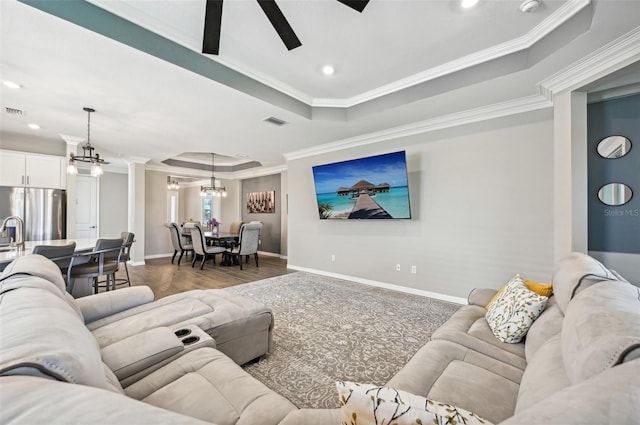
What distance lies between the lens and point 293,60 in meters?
2.82

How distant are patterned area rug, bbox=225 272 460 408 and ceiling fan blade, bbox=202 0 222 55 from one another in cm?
259

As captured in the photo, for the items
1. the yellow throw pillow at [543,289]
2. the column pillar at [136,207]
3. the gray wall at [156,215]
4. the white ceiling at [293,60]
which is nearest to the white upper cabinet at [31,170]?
the white ceiling at [293,60]

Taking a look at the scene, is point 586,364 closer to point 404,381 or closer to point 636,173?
point 404,381

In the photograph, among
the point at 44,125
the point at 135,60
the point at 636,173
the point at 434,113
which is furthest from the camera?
the point at 44,125

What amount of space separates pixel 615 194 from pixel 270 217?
6953 mm

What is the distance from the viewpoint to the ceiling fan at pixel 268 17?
1.69 m

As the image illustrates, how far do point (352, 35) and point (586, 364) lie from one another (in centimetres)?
269

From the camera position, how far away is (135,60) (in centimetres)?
241

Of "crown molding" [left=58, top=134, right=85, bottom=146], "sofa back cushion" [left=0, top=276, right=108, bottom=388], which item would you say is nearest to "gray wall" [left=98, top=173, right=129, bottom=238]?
"crown molding" [left=58, top=134, right=85, bottom=146]

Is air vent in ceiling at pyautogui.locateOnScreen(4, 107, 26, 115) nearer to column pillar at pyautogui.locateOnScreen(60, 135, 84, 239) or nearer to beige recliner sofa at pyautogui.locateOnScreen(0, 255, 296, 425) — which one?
column pillar at pyautogui.locateOnScreen(60, 135, 84, 239)

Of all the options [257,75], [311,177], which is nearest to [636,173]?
[257,75]

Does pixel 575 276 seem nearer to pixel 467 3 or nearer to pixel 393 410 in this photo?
pixel 393 410

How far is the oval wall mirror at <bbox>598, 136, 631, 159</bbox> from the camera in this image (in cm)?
264

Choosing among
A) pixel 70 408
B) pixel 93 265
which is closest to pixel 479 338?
pixel 70 408
